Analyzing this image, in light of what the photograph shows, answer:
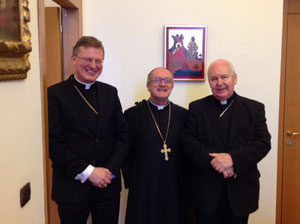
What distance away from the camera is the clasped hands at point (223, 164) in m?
1.78

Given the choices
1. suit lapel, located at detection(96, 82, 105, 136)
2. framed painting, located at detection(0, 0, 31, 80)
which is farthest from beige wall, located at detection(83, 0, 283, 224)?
framed painting, located at detection(0, 0, 31, 80)

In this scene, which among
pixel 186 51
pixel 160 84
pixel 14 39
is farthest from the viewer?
pixel 186 51

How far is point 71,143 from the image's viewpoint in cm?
173

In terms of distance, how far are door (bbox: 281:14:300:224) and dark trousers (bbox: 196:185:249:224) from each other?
116 centimetres

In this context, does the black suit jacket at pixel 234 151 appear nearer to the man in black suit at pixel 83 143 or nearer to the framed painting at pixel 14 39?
the man in black suit at pixel 83 143

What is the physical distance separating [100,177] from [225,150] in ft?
2.63

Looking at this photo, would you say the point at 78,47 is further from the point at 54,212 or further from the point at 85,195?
the point at 54,212

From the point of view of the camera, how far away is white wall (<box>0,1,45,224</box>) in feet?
3.47

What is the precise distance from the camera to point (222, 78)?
1.93 metres

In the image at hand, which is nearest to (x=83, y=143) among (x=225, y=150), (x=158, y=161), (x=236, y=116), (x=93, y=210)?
(x=93, y=210)

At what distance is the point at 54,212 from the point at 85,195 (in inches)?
37.3

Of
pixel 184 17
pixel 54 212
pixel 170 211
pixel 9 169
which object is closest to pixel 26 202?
pixel 9 169

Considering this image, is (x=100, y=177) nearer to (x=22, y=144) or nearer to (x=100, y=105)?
(x=100, y=105)

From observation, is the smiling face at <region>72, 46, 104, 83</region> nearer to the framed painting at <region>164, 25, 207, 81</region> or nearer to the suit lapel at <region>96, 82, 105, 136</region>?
the suit lapel at <region>96, 82, 105, 136</region>
